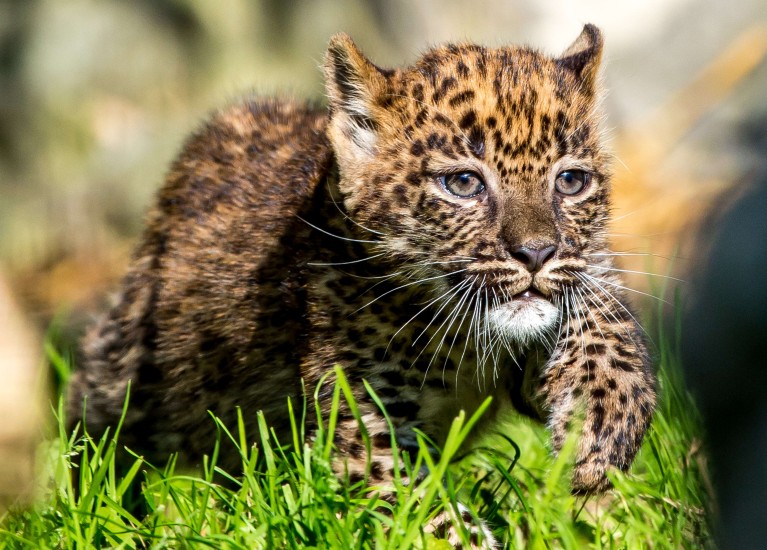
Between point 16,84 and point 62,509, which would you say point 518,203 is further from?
point 16,84

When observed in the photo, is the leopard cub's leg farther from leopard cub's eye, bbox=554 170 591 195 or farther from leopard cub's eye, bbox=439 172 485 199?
leopard cub's eye, bbox=439 172 485 199

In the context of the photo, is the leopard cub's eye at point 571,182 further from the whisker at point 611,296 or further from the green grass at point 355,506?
the green grass at point 355,506

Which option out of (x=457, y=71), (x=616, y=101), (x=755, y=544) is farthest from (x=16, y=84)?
(x=755, y=544)

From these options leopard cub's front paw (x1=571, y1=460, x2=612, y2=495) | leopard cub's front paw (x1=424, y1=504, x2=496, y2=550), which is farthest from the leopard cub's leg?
leopard cub's front paw (x1=424, y1=504, x2=496, y2=550)

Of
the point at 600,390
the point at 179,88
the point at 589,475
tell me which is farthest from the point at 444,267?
Answer: the point at 179,88

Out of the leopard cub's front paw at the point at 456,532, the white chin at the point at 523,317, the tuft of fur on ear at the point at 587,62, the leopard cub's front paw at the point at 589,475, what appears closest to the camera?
the leopard cub's front paw at the point at 456,532

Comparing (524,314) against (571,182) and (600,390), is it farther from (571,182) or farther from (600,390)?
(571,182)

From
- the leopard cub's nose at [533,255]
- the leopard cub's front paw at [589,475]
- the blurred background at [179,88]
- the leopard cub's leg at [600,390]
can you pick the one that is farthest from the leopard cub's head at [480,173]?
the blurred background at [179,88]

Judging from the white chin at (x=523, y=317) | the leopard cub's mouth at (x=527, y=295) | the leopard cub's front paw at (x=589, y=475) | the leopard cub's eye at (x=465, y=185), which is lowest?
the leopard cub's front paw at (x=589, y=475)
